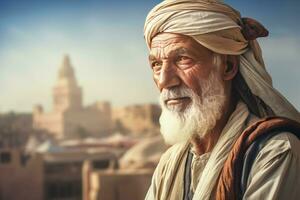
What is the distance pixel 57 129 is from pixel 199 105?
124ft

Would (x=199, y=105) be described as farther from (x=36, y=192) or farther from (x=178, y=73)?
(x=36, y=192)

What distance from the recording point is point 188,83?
1.18 m

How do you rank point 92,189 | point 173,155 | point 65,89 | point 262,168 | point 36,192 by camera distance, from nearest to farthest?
point 262,168
point 173,155
point 92,189
point 36,192
point 65,89

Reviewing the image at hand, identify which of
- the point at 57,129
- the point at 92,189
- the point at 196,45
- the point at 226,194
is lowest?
the point at 57,129

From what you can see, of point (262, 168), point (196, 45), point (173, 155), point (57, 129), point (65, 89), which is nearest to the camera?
point (262, 168)

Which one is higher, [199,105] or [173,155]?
[199,105]

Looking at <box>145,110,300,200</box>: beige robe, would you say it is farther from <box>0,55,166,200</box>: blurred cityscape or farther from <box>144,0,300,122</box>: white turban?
<box>0,55,166,200</box>: blurred cityscape

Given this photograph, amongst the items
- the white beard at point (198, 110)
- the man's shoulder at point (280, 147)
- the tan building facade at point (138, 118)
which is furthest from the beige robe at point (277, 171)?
the tan building facade at point (138, 118)

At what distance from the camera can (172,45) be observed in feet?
3.90

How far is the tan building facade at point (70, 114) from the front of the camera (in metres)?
36.8

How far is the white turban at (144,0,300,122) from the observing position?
3.83 feet

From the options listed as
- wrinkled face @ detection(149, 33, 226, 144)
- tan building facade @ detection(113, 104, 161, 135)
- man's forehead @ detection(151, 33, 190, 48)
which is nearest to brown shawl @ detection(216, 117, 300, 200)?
wrinkled face @ detection(149, 33, 226, 144)

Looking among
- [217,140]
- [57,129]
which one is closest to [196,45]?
[217,140]

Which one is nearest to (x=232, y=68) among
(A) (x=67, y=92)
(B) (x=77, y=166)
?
(B) (x=77, y=166)
